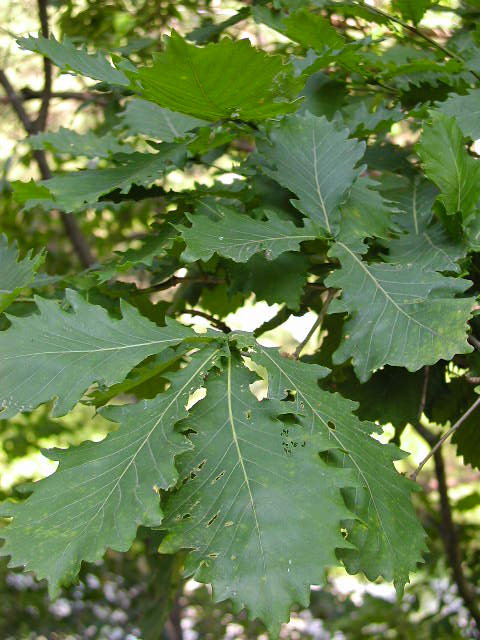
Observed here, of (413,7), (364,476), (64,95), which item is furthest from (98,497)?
(64,95)

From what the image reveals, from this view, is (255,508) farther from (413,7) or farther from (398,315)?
(413,7)

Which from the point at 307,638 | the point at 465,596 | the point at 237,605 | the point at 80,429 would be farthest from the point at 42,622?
the point at 237,605

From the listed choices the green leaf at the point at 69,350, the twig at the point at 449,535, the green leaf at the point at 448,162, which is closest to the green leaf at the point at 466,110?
the green leaf at the point at 448,162

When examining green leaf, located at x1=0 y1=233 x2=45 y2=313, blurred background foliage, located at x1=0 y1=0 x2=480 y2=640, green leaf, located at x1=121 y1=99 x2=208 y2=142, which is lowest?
blurred background foliage, located at x1=0 y1=0 x2=480 y2=640

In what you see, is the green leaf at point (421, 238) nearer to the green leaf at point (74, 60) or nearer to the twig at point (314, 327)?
the twig at point (314, 327)

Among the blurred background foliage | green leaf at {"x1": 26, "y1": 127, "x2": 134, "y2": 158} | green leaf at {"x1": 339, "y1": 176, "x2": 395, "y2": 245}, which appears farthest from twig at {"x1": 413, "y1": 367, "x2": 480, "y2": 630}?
green leaf at {"x1": 26, "y1": 127, "x2": 134, "y2": 158}

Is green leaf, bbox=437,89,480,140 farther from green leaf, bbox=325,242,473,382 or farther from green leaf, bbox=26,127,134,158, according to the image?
green leaf, bbox=26,127,134,158
